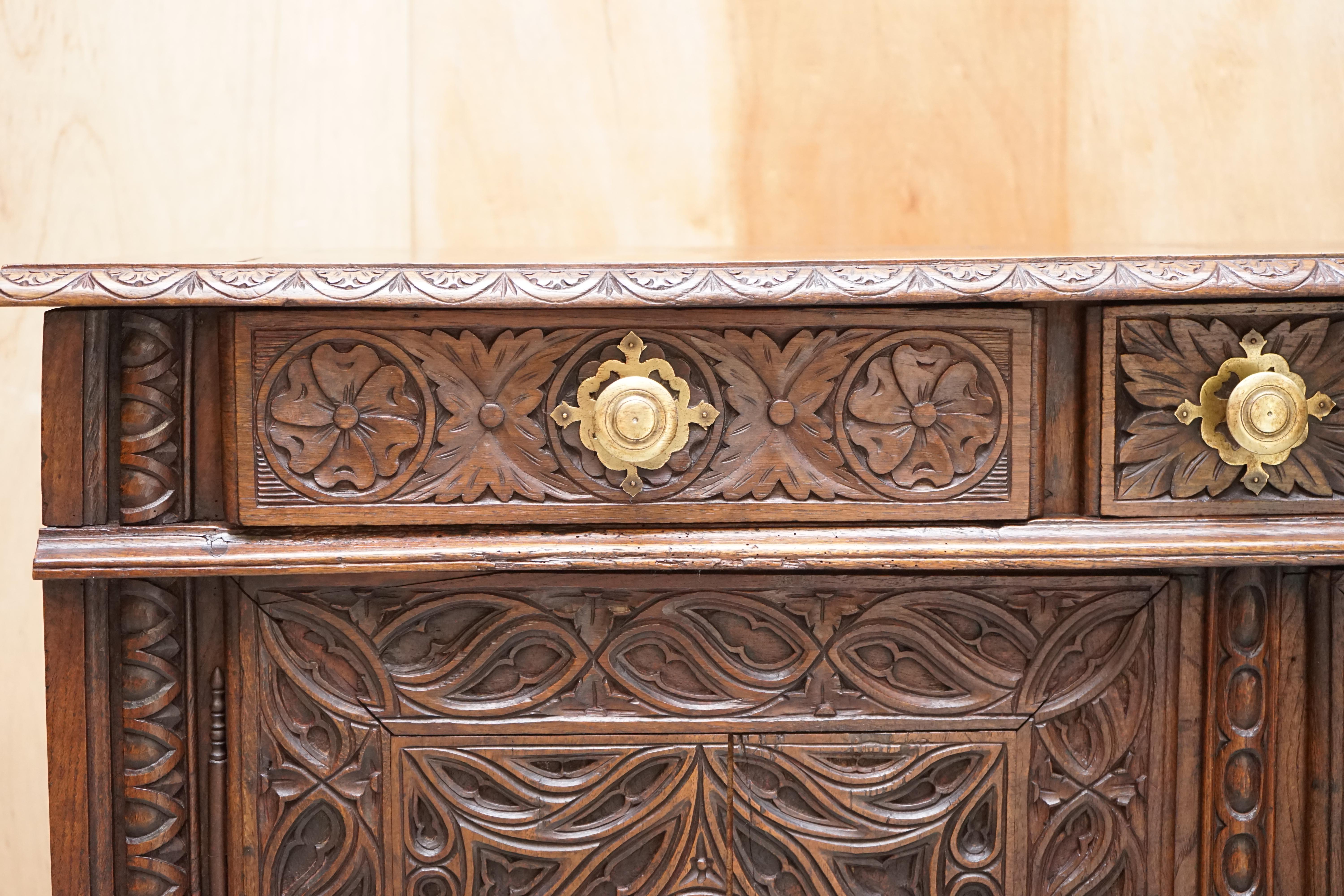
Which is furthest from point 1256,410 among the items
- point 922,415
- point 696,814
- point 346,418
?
point 346,418

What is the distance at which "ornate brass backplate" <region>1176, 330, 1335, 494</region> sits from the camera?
0.53 metres

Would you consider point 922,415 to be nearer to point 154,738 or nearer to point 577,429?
point 577,429

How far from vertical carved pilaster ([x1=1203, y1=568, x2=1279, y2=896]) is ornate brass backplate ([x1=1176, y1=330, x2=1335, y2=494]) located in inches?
2.7

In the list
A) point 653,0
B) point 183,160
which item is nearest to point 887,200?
point 653,0

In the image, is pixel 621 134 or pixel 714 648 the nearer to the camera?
pixel 714 648

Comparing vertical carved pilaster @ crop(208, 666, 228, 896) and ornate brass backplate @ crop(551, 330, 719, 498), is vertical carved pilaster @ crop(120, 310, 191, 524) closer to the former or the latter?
vertical carved pilaster @ crop(208, 666, 228, 896)

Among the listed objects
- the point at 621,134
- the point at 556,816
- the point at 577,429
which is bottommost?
the point at 556,816

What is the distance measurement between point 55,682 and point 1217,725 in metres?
0.68

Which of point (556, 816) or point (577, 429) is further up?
point (577, 429)

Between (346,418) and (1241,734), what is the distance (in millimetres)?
556

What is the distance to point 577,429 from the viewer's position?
0.56 m

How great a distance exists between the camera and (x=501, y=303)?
1.69ft

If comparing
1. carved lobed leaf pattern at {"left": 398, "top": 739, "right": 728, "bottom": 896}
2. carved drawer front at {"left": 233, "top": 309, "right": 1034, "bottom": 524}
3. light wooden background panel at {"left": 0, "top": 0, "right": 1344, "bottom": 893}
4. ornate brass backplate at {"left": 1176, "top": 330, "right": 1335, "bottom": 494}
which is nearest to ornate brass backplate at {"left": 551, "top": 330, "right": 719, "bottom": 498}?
carved drawer front at {"left": 233, "top": 309, "right": 1034, "bottom": 524}

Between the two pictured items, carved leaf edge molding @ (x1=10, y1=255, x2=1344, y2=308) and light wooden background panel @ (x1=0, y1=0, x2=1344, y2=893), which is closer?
carved leaf edge molding @ (x1=10, y1=255, x2=1344, y2=308)
